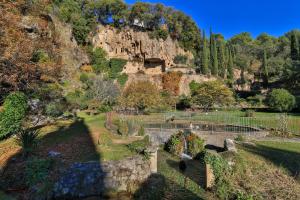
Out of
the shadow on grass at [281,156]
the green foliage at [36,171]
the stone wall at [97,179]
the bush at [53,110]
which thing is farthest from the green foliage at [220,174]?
the bush at [53,110]

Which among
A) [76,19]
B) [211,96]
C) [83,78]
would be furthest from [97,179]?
[76,19]

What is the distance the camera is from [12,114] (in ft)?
39.1

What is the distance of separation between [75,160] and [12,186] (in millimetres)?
2173

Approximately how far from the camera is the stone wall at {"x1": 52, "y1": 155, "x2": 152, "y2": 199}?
21.8 feet

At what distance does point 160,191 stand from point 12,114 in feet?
28.9

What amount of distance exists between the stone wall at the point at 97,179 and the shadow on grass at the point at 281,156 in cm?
622

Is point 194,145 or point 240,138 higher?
point 240,138

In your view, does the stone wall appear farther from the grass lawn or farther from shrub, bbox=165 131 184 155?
shrub, bbox=165 131 184 155

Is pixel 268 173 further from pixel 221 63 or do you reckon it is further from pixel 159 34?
pixel 221 63

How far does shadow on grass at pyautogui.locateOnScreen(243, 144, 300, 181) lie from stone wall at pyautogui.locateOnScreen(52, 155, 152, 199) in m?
6.22

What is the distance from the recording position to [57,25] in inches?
1516

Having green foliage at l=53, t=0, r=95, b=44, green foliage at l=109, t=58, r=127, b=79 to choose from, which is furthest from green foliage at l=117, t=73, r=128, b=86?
green foliage at l=53, t=0, r=95, b=44

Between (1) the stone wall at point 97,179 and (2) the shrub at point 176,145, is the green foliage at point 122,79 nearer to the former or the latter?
(2) the shrub at point 176,145

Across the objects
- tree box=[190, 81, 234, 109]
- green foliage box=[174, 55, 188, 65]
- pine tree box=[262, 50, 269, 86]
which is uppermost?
green foliage box=[174, 55, 188, 65]
